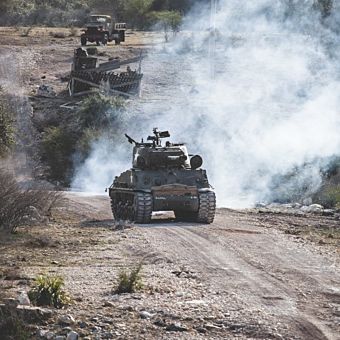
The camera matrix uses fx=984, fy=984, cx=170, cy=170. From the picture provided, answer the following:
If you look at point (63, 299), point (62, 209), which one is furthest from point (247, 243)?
point (62, 209)

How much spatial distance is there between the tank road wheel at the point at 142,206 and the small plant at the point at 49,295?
11.4 metres

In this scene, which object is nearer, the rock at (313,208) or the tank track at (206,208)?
the tank track at (206,208)

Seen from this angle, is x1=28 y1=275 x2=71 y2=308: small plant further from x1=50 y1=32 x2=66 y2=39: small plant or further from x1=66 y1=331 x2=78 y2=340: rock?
x1=50 y1=32 x2=66 y2=39: small plant

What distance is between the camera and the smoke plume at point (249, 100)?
39203mm

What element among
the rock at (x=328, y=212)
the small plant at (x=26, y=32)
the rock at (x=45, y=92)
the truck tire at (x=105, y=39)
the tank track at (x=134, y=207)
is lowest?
the rock at (x=328, y=212)

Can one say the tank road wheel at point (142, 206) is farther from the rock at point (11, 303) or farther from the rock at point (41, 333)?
the rock at point (41, 333)

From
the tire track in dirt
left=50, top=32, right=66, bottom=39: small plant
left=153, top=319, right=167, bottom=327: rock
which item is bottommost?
left=50, top=32, right=66, bottom=39: small plant

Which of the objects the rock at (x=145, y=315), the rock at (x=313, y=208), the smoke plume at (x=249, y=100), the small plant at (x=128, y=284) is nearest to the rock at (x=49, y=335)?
the rock at (x=145, y=315)

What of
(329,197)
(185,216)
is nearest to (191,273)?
(185,216)

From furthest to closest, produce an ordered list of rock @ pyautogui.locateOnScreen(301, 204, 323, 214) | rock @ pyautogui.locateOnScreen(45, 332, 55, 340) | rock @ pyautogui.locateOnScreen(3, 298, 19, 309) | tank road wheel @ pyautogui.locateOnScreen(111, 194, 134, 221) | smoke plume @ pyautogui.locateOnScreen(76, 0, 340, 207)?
smoke plume @ pyautogui.locateOnScreen(76, 0, 340, 207) → rock @ pyautogui.locateOnScreen(301, 204, 323, 214) → tank road wheel @ pyautogui.locateOnScreen(111, 194, 134, 221) → rock @ pyautogui.locateOnScreen(3, 298, 19, 309) → rock @ pyautogui.locateOnScreen(45, 332, 55, 340)

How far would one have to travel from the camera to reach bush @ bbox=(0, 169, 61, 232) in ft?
73.6

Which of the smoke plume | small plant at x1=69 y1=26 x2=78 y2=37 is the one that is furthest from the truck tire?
small plant at x1=69 y1=26 x2=78 y2=37

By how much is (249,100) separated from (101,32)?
2044cm

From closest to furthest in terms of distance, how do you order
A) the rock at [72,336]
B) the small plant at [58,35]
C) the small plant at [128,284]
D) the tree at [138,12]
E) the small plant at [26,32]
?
the rock at [72,336]
the small plant at [128,284]
the small plant at [26,32]
the small plant at [58,35]
the tree at [138,12]
